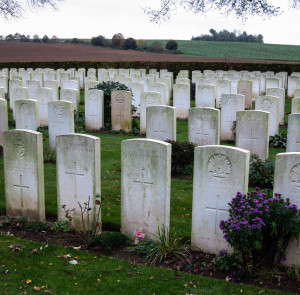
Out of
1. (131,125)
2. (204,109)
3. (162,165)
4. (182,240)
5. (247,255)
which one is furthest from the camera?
(131,125)

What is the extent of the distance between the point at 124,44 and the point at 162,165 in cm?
4437

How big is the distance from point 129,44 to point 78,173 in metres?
43.3

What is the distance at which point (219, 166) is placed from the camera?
5785 mm

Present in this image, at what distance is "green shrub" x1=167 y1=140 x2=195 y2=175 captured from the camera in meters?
9.45

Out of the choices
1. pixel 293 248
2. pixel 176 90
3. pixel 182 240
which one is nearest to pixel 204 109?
pixel 182 240

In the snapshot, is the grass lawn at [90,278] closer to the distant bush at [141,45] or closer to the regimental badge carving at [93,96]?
the regimental badge carving at [93,96]

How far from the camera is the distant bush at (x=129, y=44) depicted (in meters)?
48.0

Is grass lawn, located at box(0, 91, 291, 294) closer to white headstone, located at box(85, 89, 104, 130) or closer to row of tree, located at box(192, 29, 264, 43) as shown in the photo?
white headstone, located at box(85, 89, 104, 130)

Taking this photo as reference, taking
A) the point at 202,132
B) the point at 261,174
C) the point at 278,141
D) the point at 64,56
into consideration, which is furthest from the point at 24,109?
the point at 64,56

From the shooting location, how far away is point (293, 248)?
5500 mm

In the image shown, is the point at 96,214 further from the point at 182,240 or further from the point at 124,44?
the point at 124,44

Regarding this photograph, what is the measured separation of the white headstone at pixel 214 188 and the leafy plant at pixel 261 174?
3085 mm

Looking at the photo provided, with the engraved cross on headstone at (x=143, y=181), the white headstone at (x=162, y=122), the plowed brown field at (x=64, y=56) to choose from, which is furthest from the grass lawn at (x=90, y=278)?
the plowed brown field at (x=64, y=56)

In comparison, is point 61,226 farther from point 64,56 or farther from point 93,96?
point 64,56
